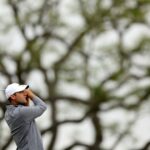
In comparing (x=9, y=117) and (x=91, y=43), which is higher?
(x=9, y=117)

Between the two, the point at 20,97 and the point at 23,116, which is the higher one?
the point at 20,97

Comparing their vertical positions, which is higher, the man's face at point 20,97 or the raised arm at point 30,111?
the man's face at point 20,97

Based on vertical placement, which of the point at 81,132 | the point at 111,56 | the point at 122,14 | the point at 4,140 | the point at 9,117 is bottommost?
the point at 81,132

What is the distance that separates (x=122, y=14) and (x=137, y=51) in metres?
0.91

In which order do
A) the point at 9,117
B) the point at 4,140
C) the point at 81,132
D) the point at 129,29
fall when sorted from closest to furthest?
the point at 9,117 → the point at 4,140 → the point at 129,29 → the point at 81,132

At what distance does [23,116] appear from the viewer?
433cm

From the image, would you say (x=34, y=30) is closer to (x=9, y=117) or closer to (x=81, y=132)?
(x=81, y=132)

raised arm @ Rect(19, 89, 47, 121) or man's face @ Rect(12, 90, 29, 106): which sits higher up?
man's face @ Rect(12, 90, 29, 106)

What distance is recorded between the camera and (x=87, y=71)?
45.9 ft

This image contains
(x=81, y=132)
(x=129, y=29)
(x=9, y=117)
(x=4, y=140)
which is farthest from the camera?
(x=81, y=132)

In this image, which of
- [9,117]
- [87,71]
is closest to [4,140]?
[87,71]

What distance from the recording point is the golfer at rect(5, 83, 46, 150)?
170 inches

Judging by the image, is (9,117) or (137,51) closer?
(9,117)

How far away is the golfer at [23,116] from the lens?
431 cm
